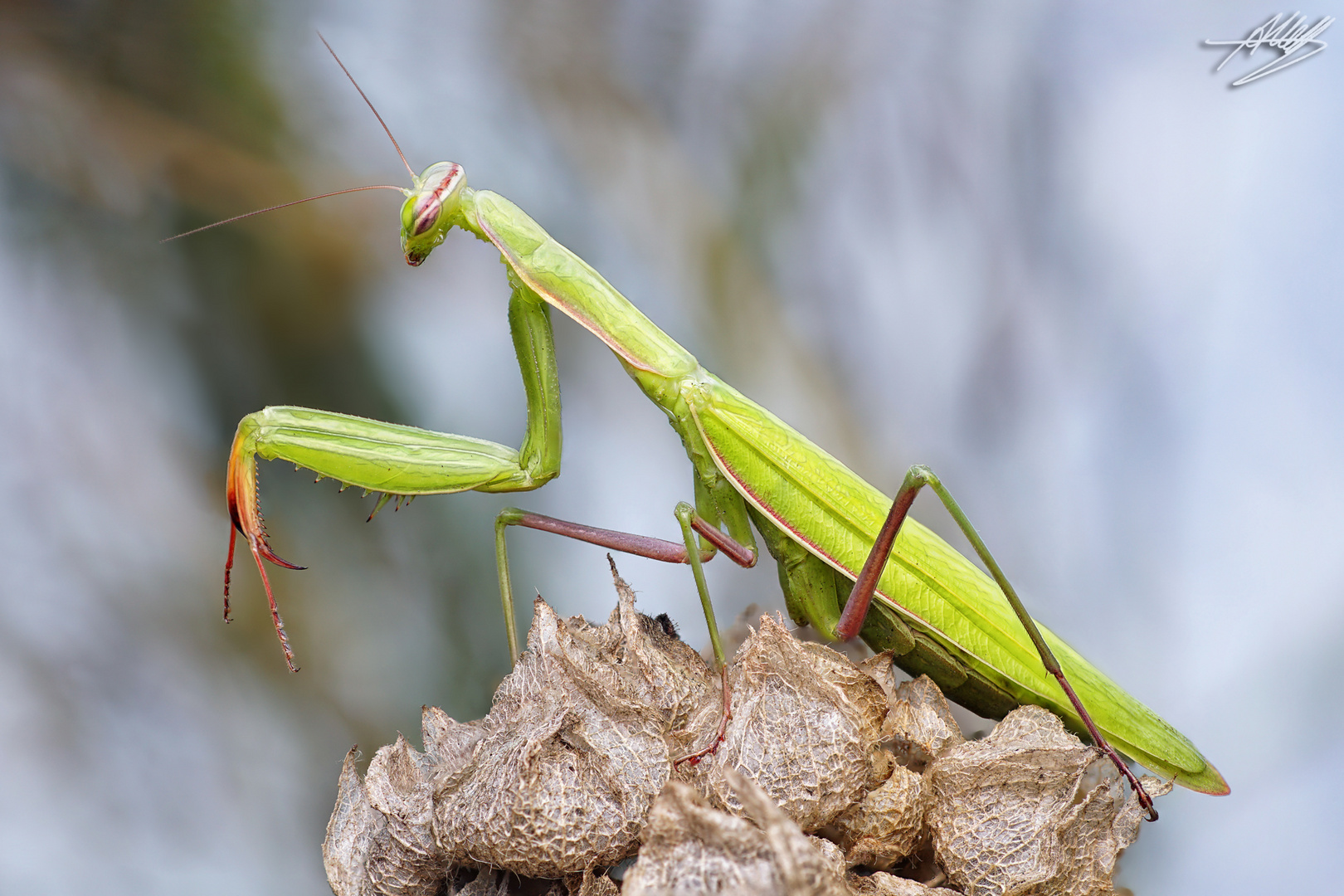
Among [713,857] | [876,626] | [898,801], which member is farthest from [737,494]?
[713,857]

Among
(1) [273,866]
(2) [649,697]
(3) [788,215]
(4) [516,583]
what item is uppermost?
(3) [788,215]

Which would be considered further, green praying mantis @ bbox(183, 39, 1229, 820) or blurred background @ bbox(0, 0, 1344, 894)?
blurred background @ bbox(0, 0, 1344, 894)

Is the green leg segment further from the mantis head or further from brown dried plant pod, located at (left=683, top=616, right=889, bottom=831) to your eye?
brown dried plant pod, located at (left=683, top=616, right=889, bottom=831)

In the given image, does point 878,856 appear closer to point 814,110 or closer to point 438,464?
point 438,464

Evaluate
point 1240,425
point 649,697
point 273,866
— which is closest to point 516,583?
point 273,866

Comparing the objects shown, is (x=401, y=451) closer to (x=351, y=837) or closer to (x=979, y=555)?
(x=351, y=837)
